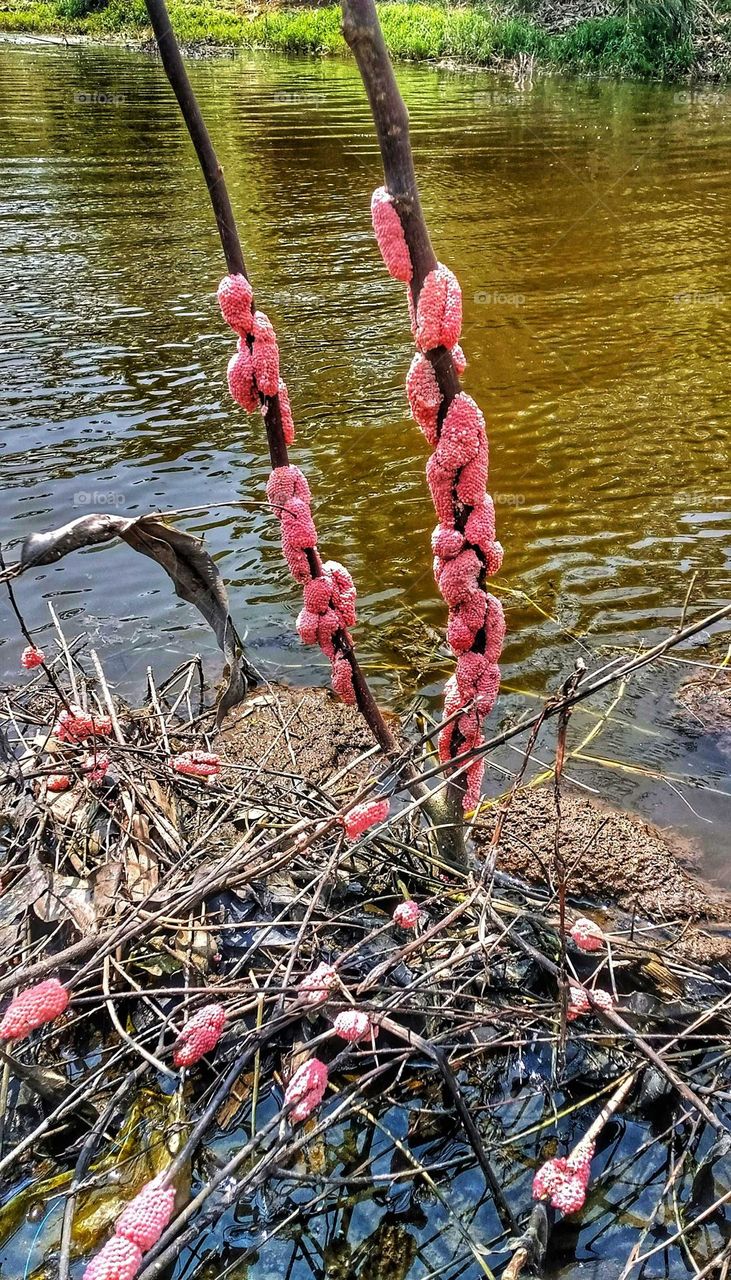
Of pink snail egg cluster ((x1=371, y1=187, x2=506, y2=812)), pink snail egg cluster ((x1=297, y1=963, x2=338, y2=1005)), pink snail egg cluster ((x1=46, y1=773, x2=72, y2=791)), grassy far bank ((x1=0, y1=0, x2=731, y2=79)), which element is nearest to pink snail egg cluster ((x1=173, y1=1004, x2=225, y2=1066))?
pink snail egg cluster ((x1=297, y1=963, x2=338, y2=1005))

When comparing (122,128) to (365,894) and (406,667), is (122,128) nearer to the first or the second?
(406,667)

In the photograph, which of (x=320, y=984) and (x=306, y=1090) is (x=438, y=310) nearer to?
(x=320, y=984)

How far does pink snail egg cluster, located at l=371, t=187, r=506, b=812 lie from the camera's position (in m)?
2.09

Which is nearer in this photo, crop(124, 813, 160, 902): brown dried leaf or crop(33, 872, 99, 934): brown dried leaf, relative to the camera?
crop(33, 872, 99, 934): brown dried leaf

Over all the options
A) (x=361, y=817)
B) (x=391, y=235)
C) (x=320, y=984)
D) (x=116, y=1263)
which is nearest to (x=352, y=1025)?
(x=320, y=984)

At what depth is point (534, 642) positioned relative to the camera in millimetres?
4980

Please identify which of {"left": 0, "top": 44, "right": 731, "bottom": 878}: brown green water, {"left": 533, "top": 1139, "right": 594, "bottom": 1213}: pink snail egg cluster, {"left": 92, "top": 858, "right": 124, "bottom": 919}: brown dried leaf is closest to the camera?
{"left": 533, "top": 1139, "right": 594, "bottom": 1213}: pink snail egg cluster

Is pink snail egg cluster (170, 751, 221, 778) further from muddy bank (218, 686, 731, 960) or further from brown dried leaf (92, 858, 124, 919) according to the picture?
brown dried leaf (92, 858, 124, 919)

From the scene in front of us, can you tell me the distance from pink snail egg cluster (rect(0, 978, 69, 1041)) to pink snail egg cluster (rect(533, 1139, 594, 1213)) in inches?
44.8

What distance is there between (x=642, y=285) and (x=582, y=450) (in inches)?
160

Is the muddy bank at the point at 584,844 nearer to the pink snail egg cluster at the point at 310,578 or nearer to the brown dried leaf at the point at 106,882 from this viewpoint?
the pink snail egg cluster at the point at 310,578


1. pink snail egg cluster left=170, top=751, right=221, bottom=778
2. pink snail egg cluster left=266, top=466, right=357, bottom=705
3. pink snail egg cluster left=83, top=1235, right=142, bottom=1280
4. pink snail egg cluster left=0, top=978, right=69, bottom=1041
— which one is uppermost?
pink snail egg cluster left=266, top=466, right=357, bottom=705

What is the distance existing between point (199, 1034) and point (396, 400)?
6.51 m

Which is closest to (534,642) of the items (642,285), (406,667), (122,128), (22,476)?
(406,667)
